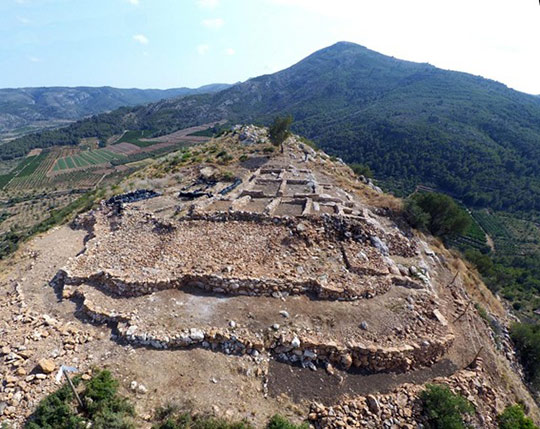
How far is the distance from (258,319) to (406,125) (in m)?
120

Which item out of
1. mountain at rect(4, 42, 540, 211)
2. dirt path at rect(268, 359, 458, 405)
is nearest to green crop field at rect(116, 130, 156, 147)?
mountain at rect(4, 42, 540, 211)

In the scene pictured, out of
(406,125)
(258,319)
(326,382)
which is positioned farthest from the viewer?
(406,125)

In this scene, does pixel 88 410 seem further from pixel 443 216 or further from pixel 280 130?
pixel 280 130

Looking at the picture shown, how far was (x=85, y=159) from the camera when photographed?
357 feet

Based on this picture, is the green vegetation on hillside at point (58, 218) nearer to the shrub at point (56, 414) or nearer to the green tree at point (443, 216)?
the shrub at point (56, 414)

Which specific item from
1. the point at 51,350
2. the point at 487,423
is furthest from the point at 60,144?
the point at 487,423

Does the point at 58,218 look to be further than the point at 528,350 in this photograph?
Yes

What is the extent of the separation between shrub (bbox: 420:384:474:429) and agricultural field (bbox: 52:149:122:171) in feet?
379

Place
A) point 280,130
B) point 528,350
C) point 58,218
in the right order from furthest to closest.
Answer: point 280,130 < point 58,218 < point 528,350

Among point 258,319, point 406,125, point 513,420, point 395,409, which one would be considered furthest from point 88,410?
point 406,125

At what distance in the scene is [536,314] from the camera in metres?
31.9

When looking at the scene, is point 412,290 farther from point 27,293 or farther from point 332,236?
point 27,293

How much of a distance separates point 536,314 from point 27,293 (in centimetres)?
4599

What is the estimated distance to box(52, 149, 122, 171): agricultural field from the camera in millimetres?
101250
